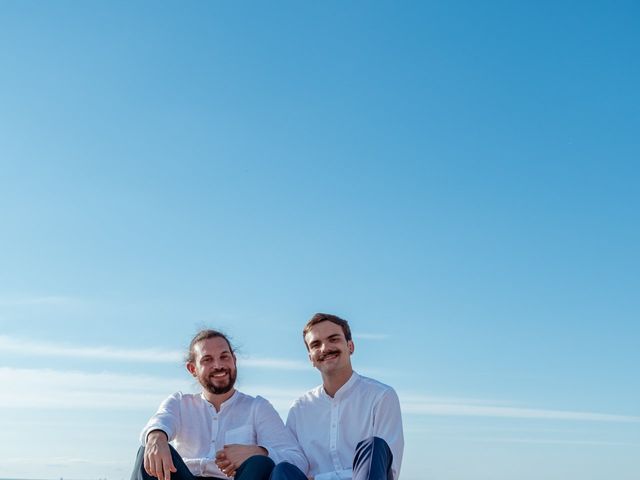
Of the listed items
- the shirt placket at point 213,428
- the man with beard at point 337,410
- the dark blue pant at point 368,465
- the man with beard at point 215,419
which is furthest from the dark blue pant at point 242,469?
the shirt placket at point 213,428

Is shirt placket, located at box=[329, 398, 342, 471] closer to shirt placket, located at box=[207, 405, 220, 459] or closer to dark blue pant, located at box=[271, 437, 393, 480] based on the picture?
dark blue pant, located at box=[271, 437, 393, 480]

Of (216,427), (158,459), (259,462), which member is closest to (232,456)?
(259,462)

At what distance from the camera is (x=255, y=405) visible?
9.10 meters

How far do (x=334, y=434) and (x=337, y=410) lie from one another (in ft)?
0.85

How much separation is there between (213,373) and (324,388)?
50.1 inches

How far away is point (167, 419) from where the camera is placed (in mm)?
8648

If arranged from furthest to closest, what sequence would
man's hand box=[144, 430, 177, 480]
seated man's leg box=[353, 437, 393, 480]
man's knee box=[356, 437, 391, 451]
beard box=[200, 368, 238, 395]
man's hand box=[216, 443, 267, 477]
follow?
beard box=[200, 368, 238, 395] → man's hand box=[216, 443, 267, 477] → man's hand box=[144, 430, 177, 480] → man's knee box=[356, 437, 391, 451] → seated man's leg box=[353, 437, 393, 480]

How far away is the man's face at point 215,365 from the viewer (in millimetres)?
9047

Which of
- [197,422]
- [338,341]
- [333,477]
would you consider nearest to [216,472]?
[197,422]

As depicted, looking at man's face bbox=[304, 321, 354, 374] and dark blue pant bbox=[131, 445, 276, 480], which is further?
man's face bbox=[304, 321, 354, 374]

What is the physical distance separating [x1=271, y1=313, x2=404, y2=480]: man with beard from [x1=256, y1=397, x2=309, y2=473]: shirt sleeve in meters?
0.17

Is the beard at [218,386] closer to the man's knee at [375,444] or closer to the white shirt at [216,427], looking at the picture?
the white shirt at [216,427]

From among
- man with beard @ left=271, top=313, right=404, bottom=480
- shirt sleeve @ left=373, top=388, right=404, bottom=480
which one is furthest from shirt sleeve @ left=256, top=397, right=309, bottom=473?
shirt sleeve @ left=373, top=388, right=404, bottom=480

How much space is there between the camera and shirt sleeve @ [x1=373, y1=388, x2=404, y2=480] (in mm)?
8352
